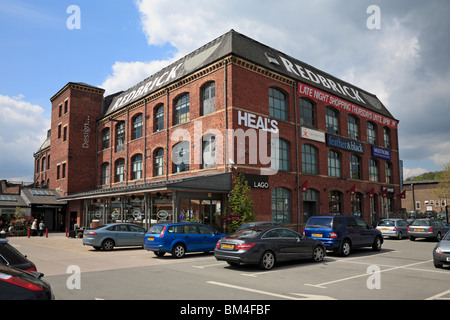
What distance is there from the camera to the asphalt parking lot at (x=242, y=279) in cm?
757

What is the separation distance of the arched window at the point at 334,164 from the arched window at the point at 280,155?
6091mm

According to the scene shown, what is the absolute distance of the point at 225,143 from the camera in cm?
2262

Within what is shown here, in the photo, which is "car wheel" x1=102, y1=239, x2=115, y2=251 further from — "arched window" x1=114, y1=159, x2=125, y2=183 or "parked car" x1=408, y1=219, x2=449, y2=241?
"parked car" x1=408, y1=219, x2=449, y2=241

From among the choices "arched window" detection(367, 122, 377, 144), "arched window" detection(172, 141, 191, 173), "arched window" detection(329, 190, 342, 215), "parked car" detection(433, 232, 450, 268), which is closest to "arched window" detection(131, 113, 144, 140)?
"arched window" detection(172, 141, 191, 173)

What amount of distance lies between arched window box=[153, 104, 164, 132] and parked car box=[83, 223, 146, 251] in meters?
13.1

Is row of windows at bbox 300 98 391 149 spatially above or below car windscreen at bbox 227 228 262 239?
above

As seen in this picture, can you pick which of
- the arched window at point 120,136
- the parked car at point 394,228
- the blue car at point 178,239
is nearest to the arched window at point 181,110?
the arched window at point 120,136

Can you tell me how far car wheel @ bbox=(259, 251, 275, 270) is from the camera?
11.0 meters

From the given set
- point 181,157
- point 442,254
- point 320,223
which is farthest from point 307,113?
point 442,254

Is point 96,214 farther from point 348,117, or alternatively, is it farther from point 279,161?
point 348,117

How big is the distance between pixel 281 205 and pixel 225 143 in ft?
21.8

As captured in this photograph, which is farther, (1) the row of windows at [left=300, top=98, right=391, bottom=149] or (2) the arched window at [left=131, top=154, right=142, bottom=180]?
(2) the arched window at [left=131, top=154, right=142, bottom=180]

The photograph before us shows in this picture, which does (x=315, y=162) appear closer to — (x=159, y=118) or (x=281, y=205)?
(x=281, y=205)

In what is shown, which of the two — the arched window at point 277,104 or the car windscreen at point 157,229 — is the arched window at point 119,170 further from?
the car windscreen at point 157,229
